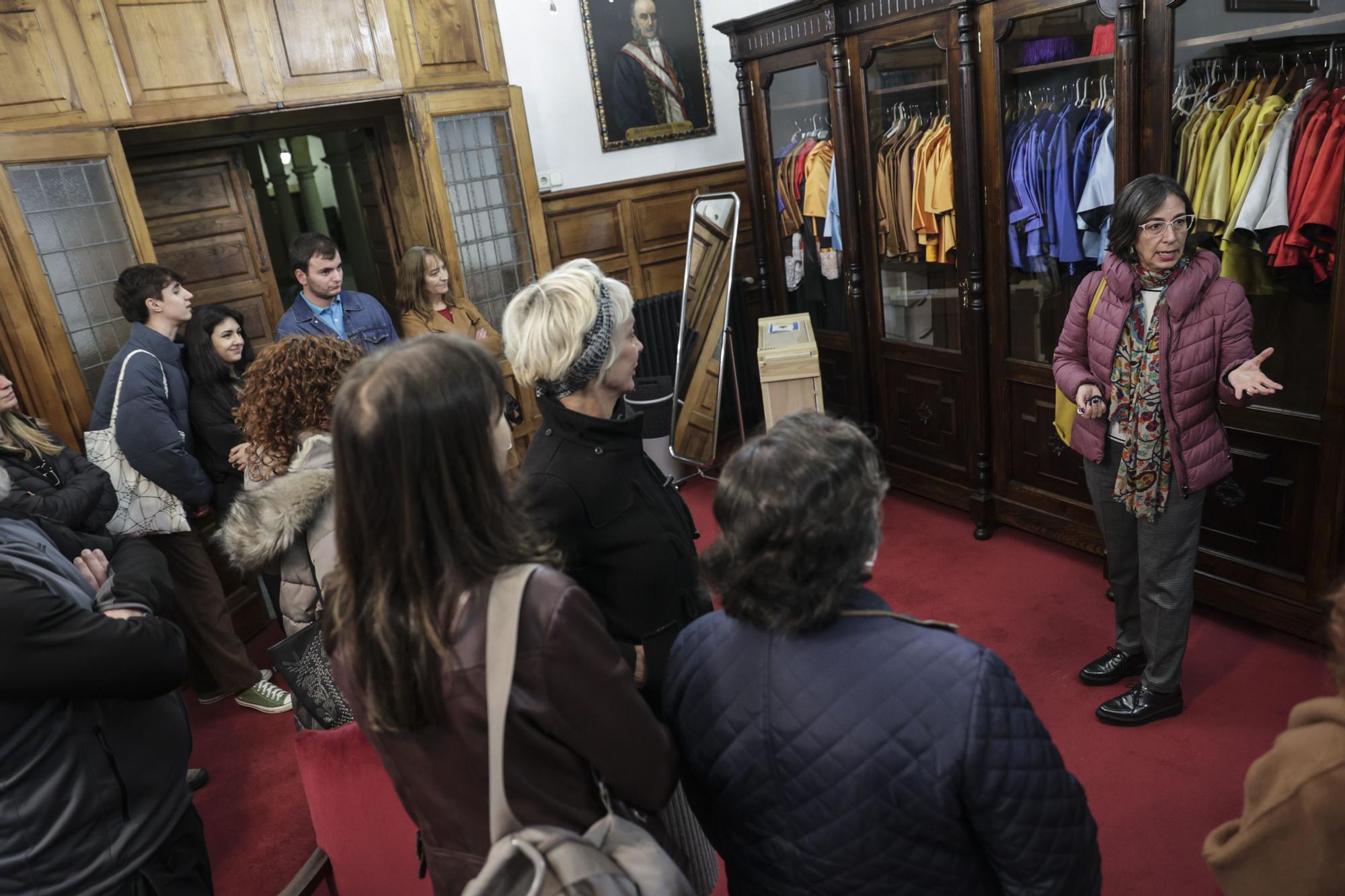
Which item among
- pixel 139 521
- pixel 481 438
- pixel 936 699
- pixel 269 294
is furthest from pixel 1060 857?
pixel 269 294

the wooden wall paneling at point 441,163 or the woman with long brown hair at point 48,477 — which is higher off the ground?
the wooden wall paneling at point 441,163

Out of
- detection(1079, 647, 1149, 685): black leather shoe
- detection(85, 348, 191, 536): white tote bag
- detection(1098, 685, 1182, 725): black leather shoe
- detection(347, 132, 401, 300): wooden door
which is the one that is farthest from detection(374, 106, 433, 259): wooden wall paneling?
detection(1098, 685, 1182, 725): black leather shoe

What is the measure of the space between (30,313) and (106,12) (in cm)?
114

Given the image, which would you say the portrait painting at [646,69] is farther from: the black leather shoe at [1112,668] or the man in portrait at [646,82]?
the black leather shoe at [1112,668]

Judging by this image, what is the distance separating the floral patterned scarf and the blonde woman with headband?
1.37 meters

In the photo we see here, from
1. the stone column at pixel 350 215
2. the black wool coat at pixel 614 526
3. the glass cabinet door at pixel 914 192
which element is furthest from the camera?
the stone column at pixel 350 215

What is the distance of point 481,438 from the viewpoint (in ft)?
3.24

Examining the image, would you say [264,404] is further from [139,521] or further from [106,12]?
[106,12]

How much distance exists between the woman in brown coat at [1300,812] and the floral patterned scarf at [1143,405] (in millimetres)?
1322

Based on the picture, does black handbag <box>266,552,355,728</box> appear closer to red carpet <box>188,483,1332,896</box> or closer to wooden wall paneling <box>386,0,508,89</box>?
red carpet <box>188,483,1332,896</box>

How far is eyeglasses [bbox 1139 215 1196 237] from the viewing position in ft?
7.07

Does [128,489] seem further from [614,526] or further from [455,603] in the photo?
[455,603]

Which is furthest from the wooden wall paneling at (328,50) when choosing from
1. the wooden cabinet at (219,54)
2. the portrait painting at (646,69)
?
the portrait painting at (646,69)

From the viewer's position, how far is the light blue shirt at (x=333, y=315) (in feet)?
11.8
